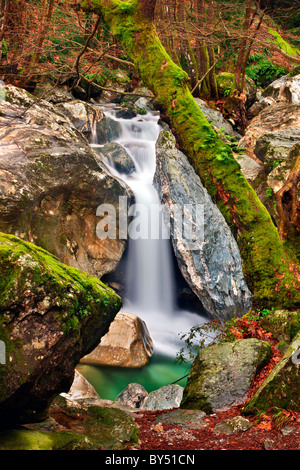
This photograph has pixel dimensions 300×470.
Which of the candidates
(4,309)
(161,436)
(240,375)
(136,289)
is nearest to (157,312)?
(136,289)

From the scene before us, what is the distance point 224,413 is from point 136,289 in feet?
23.6

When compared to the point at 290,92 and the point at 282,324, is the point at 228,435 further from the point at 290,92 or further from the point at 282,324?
the point at 290,92

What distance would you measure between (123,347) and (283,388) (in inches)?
207

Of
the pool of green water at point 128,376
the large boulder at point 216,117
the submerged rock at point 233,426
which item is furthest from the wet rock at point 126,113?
the submerged rock at point 233,426

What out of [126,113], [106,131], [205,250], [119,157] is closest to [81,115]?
[106,131]

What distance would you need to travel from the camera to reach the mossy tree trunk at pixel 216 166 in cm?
313

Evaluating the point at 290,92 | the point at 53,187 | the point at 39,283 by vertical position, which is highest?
the point at 290,92

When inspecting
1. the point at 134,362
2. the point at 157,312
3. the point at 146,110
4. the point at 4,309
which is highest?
the point at 146,110

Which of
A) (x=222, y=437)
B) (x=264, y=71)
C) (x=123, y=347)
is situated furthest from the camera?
(x=264, y=71)

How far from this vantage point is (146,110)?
16125 millimetres

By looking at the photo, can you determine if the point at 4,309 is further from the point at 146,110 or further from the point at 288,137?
the point at 146,110
